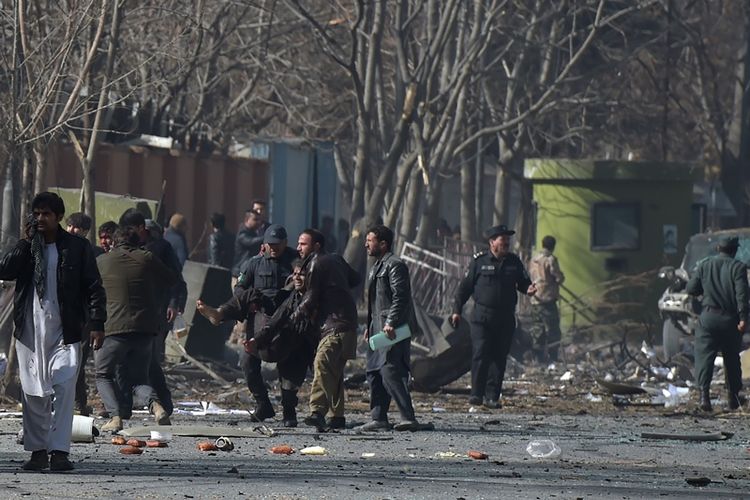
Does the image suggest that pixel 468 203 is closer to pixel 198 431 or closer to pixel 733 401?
pixel 733 401

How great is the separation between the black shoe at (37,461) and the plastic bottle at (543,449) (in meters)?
3.44

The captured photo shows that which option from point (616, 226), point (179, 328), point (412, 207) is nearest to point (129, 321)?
point (179, 328)

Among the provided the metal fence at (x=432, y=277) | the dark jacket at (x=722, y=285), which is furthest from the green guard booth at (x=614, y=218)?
the dark jacket at (x=722, y=285)

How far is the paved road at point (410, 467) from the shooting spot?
9781 mm

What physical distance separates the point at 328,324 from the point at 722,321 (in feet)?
15.3

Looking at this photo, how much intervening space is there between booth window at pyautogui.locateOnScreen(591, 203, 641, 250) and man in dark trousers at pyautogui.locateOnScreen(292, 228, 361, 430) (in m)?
13.6

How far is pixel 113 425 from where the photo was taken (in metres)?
12.9

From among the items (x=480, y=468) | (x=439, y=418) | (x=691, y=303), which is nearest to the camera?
(x=480, y=468)

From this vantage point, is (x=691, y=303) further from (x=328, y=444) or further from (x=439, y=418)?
(x=328, y=444)

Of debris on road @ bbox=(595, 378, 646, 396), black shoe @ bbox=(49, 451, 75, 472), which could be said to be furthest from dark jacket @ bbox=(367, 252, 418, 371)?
debris on road @ bbox=(595, 378, 646, 396)

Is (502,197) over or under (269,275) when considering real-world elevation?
over

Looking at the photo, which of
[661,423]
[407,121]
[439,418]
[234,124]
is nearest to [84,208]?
[439,418]

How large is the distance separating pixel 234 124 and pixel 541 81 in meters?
5.39

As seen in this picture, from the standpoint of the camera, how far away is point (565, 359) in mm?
22828
